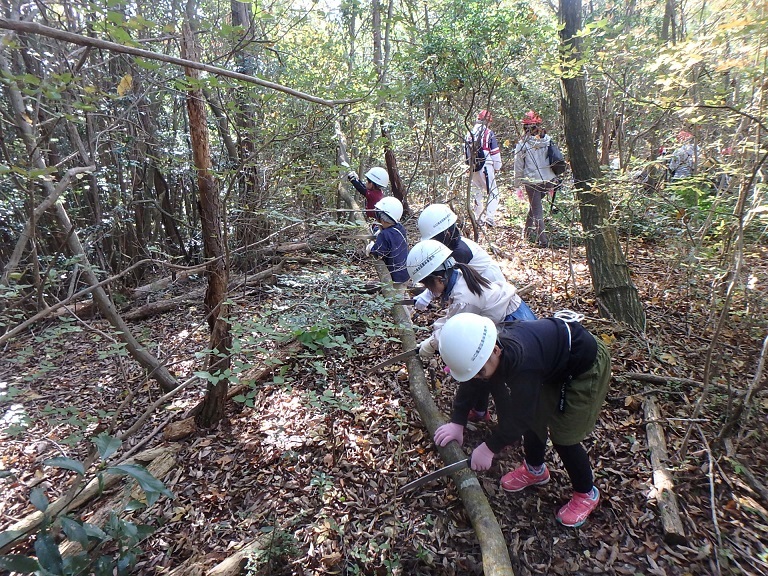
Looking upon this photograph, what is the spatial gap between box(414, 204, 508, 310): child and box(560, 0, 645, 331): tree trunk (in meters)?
1.48

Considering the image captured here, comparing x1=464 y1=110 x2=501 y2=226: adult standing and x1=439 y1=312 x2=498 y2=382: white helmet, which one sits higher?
x1=464 y1=110 x2=501 y2=226: adult standing

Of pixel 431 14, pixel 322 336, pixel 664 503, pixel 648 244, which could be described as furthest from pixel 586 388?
pixel 431 14

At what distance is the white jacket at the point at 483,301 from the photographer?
2832mm

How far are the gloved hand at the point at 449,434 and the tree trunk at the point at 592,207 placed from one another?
7.58 feet

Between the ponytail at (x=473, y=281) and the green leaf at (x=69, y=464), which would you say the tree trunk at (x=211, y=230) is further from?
the ponytail at (x=473, y=281)

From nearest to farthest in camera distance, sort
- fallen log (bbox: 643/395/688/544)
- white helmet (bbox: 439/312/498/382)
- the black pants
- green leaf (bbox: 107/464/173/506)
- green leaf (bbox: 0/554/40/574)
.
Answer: green leaf (bbox: 0/554/40/574) < green leaf (bbox: 107/464/173/506) < white helmet (bbox: 439/312/498/382) < fallen log (bbox: 643/395/688/544) < the black pants

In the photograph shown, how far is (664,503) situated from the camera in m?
2.53

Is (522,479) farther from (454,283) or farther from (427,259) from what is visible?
(427,259)

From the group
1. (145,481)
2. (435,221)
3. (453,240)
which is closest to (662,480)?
(453,240)

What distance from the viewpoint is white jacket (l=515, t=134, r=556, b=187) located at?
20.4 ft

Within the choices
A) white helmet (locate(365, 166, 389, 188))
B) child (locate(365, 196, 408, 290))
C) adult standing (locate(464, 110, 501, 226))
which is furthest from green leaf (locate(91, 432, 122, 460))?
adult standing (locate(464, 110, 501, 226))

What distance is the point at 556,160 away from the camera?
6.18m

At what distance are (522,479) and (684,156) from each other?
18.3 ft

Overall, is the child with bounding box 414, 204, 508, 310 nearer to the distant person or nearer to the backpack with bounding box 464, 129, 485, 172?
the distant person
